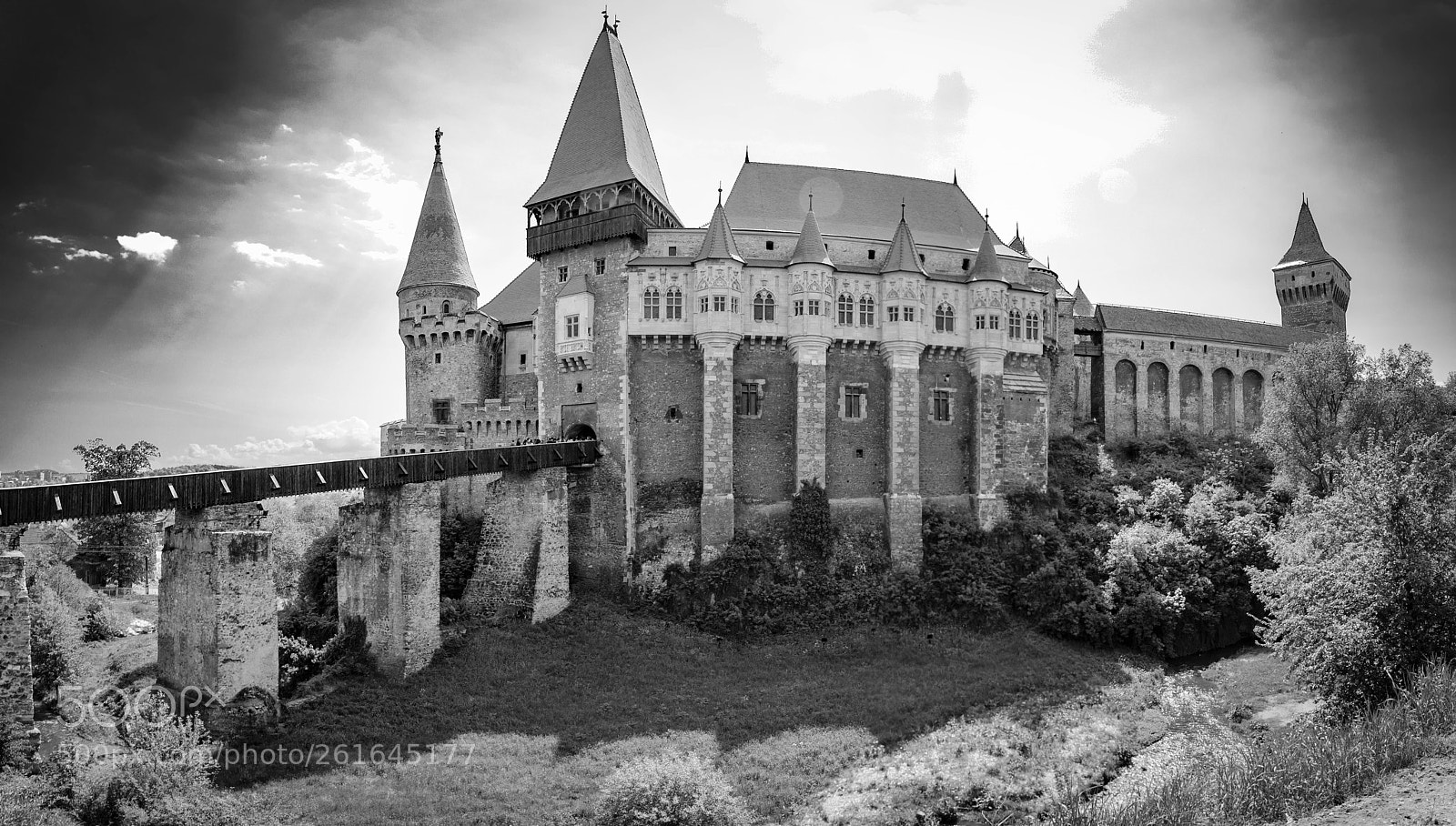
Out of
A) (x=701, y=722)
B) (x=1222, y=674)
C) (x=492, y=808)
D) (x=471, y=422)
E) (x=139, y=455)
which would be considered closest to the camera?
(x=492, y=808)

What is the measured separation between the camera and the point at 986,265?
33.9 metres

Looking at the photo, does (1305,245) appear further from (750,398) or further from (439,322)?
(439,322)

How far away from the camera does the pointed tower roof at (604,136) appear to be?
107 feet

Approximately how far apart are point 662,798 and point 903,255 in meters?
24.2

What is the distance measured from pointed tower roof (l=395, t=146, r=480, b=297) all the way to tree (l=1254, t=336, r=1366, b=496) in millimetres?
36387

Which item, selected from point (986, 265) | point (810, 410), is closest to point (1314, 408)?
point (986, 265)

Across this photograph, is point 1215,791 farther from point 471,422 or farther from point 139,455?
point 139,455

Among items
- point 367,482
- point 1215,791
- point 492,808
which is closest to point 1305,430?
point 1215,791

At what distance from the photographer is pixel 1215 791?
14148mm

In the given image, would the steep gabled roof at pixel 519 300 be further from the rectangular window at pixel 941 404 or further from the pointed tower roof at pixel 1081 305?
the pointed tower roof at pixel 1081 305

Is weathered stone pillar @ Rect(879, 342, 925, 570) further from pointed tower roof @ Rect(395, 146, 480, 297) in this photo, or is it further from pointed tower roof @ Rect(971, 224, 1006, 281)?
pointed tower roof @ Rect(395, 146, 480, 297)

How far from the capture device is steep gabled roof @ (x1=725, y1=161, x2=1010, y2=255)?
33.9m

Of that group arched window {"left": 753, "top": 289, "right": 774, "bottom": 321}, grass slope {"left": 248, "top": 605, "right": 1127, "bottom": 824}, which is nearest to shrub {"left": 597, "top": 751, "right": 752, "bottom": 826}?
grass slope {"left": 248, "top": 605, "right": 1127, "bottom": 824}

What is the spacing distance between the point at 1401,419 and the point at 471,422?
38079 millimetres
